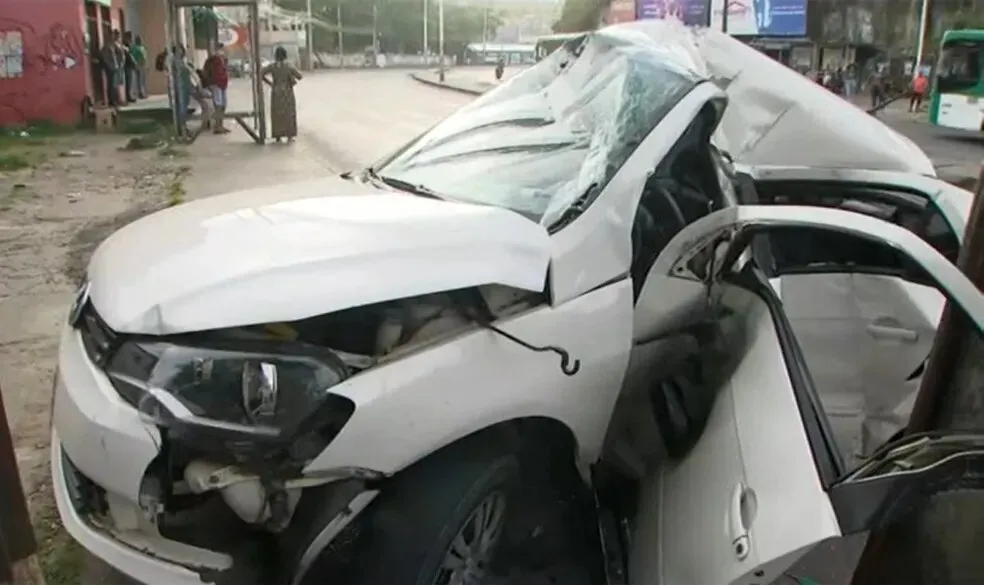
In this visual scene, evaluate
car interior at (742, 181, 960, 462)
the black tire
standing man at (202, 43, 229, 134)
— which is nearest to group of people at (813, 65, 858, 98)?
standing man at (202, 43, 229, 134)

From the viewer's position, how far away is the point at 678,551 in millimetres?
2389

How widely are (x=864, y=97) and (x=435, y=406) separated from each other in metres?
31.5

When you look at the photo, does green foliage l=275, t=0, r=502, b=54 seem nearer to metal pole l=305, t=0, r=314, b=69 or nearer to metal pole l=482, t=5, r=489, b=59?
metal pole l=482, t=5, r=489, b=59

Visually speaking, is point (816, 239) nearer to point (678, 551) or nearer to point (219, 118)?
point (678, 551)

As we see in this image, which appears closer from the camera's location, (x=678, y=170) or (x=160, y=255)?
(x=160, y=255)

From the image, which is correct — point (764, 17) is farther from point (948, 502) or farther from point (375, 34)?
point (948, 502)

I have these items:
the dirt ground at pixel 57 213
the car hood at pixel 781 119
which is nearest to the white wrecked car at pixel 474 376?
the car hood at pixel 781 119

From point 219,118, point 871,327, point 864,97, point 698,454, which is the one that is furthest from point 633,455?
point 864,97

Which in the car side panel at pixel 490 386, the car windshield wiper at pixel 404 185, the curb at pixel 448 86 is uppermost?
the car windshield wiper at pixel 404 185

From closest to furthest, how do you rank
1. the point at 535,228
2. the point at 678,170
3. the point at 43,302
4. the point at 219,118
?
1. the point at 535,228
2. the point at 678,170
3. the point at 43,302
4. the point at 219,118

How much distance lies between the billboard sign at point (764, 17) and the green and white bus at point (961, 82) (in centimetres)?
1300

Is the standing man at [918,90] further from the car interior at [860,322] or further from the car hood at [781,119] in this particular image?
the car interior at [860,322]

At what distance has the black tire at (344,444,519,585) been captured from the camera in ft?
7.75

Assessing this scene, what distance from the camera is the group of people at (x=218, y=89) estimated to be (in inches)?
620
